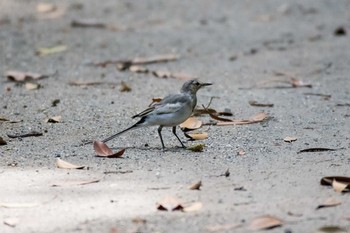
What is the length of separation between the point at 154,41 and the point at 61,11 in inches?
105

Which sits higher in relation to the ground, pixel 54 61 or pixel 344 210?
pixel 344 210

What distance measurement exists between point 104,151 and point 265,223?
196 centimetres

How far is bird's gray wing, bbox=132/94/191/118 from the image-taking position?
6.66m

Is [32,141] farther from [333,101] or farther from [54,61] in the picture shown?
[54,61]

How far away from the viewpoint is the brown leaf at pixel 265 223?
15.6 ft

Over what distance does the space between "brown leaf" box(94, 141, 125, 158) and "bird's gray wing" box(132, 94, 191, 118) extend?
0.39 m

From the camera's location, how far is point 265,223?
4.79 metres

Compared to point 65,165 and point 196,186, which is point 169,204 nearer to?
point 196,186

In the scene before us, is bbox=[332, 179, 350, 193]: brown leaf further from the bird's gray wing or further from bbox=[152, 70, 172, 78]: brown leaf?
bbox=[152, 70, 172, 78]: brown leaf

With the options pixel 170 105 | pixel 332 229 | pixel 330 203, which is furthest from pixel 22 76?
pixel 332 229

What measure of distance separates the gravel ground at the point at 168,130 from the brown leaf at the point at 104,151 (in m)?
0.06

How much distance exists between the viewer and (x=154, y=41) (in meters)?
11.8

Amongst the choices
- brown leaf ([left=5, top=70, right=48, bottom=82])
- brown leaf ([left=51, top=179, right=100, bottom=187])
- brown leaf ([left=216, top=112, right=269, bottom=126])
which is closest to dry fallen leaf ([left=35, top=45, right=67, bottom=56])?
brown leaf ([left=5, top=70, right=48, bottom=82])

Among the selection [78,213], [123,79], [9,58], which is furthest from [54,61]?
[78,213]
